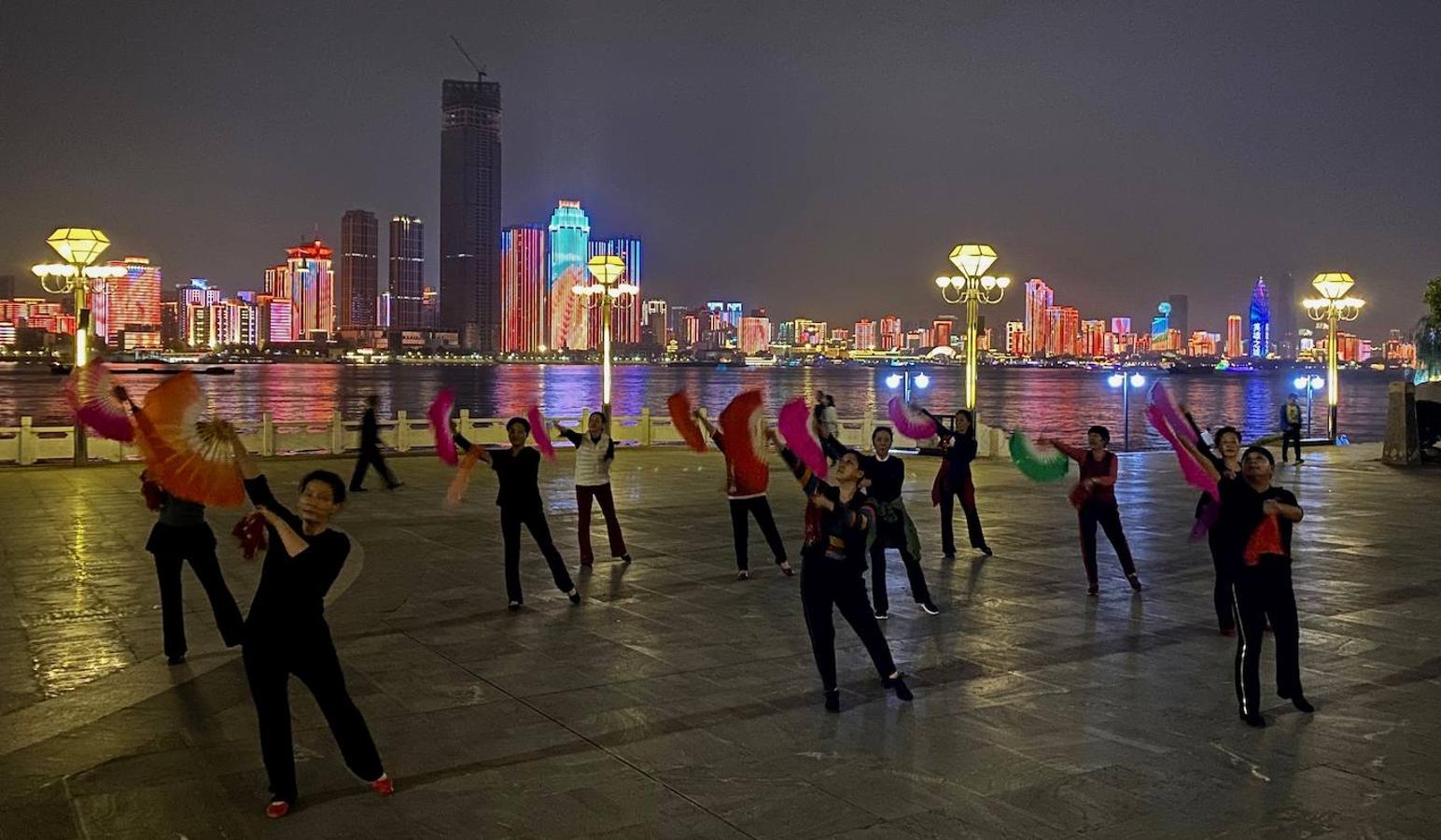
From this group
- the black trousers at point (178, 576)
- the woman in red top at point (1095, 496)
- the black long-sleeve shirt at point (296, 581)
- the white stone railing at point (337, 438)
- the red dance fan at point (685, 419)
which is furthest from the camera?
the white stone railing at point (337, 438)

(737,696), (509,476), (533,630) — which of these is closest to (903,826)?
(737,696)

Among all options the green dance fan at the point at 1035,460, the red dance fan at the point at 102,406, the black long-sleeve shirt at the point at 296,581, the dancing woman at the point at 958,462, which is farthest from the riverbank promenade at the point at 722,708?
the red dance fan at the point at 102,406

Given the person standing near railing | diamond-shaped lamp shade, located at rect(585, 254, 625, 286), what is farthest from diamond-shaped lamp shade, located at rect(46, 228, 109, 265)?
diamond-shaped lamp shade, located at rect(585, 254, 625, 286)

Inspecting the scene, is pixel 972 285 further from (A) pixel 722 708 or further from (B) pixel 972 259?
(A) pixel 722 708

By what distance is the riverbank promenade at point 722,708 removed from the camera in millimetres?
5277

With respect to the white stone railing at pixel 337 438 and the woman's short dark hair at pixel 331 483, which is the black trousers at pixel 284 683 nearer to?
the woman's short dark hair at pixel 331 483

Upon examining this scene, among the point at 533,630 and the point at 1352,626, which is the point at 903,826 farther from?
the point at 1352,626

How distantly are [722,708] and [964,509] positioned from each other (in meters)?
5.92

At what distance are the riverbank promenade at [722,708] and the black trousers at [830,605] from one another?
34cm

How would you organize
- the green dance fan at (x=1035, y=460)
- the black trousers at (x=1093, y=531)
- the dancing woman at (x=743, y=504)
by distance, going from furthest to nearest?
the green dance fan at (x=1035, y=460)
the dancing woman at (x=743, y=504)
the black trousers at (x=1093, y=531)

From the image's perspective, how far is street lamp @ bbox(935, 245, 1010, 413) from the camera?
2172 centimetres

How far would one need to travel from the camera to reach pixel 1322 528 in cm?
1497

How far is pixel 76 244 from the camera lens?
881 inches

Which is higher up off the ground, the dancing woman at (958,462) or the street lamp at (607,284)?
the street lamp at (607,284)
